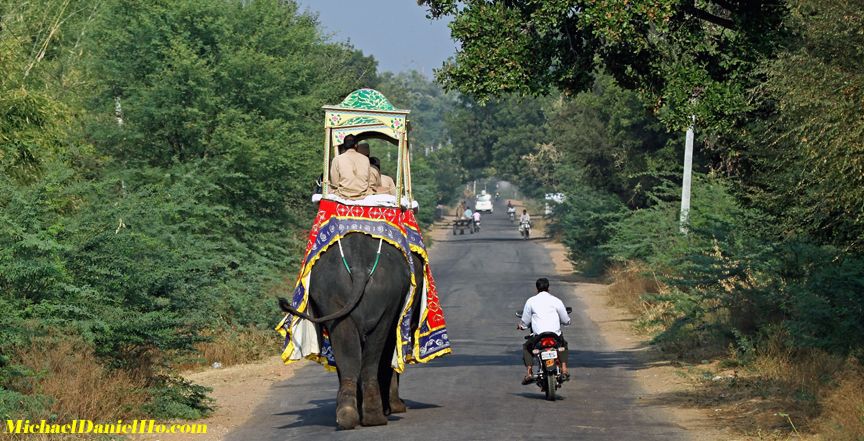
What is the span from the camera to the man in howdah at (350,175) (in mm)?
13930

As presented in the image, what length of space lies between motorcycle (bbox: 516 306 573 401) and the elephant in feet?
9.11

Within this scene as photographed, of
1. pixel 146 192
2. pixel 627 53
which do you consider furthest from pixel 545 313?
pixel 146 192

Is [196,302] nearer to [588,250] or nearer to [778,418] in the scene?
[778,418]

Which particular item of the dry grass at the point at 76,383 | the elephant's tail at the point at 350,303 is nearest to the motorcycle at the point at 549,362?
the elephant's tail at the point at 350,303

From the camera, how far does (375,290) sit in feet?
44.4

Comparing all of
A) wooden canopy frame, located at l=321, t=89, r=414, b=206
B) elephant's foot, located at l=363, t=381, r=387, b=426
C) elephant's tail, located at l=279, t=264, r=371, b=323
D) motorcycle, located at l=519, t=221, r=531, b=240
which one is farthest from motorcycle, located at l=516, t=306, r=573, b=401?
motorcycle, located at l=519, t=221, r=531, b=240

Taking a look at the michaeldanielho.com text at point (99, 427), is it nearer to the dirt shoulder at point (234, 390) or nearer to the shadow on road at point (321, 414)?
the dirt shoulder at point (234, 390)

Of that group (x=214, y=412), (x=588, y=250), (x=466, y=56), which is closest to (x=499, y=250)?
(x=588, y=250)

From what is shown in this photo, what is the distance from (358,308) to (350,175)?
1.52 meters

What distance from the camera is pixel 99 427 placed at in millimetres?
13125

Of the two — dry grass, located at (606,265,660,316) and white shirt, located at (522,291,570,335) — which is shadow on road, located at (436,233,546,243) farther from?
white shirt, located at (522,291,570,335)

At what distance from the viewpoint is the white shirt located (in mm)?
16375

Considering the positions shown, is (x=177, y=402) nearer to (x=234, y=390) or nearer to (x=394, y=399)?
(x=394, y=399)

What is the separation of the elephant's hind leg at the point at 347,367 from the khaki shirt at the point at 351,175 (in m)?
1.43
